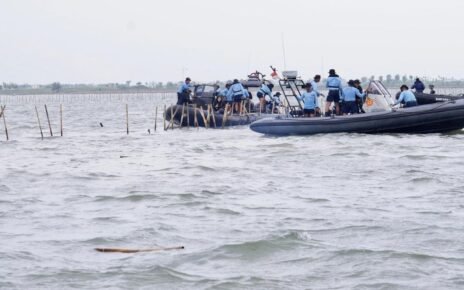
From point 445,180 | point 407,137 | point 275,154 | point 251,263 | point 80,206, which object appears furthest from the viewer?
point 407,137

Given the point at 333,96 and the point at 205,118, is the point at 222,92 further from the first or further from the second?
the point at 333,96

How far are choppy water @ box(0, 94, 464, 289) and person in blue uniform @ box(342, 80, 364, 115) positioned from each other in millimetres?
2582

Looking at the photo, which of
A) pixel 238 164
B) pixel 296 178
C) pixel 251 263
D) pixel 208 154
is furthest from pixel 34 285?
pixel 208 154

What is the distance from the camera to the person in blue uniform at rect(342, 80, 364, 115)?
27.8m

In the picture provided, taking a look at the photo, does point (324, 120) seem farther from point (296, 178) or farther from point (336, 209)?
point (336, 209)

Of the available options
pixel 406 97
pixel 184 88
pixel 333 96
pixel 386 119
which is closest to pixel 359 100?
pixel 333 96

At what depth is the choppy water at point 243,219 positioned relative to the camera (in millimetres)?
10531

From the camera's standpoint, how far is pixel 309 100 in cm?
2867

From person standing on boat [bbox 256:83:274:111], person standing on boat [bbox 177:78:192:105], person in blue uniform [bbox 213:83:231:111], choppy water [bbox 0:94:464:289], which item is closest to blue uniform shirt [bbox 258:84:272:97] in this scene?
person standing on boat [bbox 256:83:274:111]

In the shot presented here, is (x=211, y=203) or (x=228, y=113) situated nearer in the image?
(x=211, y=203)

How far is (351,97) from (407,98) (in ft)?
4.98

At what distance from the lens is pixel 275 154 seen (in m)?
25.3

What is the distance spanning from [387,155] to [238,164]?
3.55 m

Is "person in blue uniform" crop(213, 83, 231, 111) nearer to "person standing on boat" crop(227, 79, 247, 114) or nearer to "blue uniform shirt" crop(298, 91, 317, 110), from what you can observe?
"person standing on boat" crop(227, 79, 247, 114)
